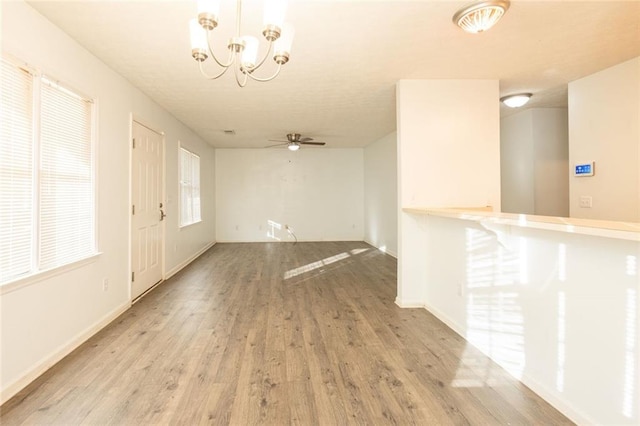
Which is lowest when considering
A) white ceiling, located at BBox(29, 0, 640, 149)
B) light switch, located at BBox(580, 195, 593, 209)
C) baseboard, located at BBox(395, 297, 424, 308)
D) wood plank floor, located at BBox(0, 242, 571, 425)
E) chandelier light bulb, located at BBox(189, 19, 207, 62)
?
wood plank floor, located at BBox(0, 242, 571, 425)

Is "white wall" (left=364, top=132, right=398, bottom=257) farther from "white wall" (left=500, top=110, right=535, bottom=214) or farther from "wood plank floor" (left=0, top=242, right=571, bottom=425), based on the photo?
"wood plank floor" (left=0, top=242, right=571, bottom=425)

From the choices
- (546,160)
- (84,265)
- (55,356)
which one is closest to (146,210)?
(84,265)

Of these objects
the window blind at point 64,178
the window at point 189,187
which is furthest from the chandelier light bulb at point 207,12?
the window at point 189,187

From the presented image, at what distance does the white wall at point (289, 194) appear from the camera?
26.5 feet

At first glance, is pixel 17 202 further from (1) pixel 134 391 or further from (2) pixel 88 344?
(1) pixel 134 391

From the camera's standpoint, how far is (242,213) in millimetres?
8156

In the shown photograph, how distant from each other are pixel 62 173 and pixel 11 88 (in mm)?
663

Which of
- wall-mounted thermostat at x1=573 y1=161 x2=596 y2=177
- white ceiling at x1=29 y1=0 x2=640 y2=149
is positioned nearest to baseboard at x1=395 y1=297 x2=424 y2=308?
wall-mounted thermostat at x1=573 y1=161 x2=596 y2=177

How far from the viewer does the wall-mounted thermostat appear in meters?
3.27

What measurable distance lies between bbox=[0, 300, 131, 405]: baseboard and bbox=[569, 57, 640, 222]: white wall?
5.19 meters

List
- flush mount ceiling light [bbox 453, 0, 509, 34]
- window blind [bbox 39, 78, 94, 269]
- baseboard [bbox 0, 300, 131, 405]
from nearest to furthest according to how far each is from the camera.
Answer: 1. baseboard [bbox 0, 300, 131, 405]
2. flush mount ceiling light [bbox 453, 0, 509, 34]
3. window blind [bbox 39, 78, 94, 269]

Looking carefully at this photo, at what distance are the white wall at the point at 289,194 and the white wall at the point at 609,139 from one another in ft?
17.3

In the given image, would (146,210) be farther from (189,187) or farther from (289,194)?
(289,194)

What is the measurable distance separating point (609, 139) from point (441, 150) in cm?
171
